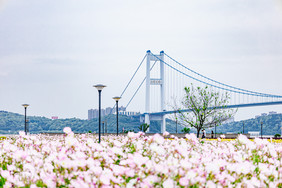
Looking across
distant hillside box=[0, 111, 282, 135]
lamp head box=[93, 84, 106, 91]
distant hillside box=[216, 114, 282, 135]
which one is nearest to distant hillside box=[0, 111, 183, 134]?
distant hillside box=[0, 111, 282, 135]

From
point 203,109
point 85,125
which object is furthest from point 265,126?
point 203,109

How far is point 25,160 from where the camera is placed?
4406 millimetres

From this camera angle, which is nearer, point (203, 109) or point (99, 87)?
point (99, 87)

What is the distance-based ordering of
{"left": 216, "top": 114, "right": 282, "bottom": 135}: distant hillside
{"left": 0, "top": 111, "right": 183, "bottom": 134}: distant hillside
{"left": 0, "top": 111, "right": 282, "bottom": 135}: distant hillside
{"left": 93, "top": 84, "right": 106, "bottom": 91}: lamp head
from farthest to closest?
{"left": 216, "top": 114, "right": 282, "bottom": 135}: distant hillside < {"left": 0, "top": 111, "right": 282, "bottom": 135}: distant hillside < {"left": 0, "top": 111, "right": 183, "bottom": 134}: distant hillside < {"left": 93, "top": 84, "right": 106, "bottom": 91}: lamp head

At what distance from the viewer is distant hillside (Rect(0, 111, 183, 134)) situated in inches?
2520

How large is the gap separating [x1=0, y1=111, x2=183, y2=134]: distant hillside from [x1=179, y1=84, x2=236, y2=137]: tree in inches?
1498

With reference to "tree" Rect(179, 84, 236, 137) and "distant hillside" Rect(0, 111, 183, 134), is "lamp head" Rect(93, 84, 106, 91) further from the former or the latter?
"distant hillside" Rect(0, 111, 183, 134)

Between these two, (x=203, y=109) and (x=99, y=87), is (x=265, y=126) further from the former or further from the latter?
(x=99, y=87)

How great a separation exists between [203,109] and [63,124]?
67.4 m

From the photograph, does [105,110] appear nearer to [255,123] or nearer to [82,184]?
[255,123]

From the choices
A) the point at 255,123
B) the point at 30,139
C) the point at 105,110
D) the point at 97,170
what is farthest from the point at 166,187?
the point at 105,110

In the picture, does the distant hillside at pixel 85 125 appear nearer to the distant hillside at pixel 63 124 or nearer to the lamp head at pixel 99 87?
the distant hillside at pixel 63 124

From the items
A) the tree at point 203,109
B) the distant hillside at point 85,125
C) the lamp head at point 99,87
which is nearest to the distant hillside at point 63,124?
the distant hillside at point 85,125

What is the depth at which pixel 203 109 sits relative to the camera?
23328 mm
